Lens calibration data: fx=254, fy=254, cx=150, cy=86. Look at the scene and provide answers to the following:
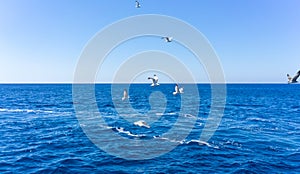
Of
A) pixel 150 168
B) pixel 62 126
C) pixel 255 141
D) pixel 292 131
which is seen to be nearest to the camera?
pixel 150 168

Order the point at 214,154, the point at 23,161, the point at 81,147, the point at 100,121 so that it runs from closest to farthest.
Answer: the point at 23,161 → the point at 214,154 → the point at 81,147 → the point at 100,121

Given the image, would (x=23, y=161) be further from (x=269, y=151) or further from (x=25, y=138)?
(x=269, y=151)

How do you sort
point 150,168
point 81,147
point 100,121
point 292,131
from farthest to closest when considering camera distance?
point 100,121
point 292,131
point 81,147
point 150,168

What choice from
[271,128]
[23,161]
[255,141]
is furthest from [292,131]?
[23,161]

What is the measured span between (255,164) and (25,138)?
Answer: 3243 centimetres

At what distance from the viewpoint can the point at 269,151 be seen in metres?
33.6

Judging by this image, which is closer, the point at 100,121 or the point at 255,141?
the point at 255,141

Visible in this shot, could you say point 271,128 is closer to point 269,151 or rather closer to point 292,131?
point 292,131

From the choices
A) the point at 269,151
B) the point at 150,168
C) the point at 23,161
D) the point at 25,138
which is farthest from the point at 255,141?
the point at 25,138

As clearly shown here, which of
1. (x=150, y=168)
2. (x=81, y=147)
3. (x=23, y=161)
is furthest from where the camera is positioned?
(x=81, y=147)

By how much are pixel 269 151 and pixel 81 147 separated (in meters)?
25.3

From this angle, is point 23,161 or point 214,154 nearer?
point 23,161

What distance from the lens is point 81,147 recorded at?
35.1 metres

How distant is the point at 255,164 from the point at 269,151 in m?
6.83
